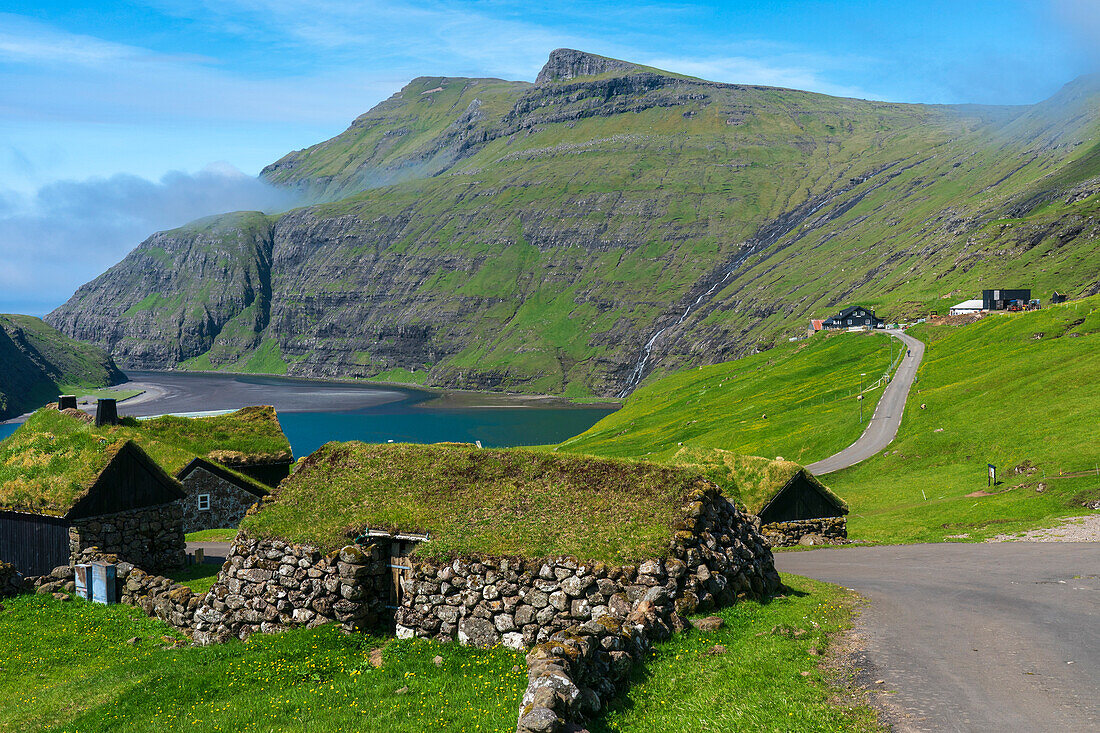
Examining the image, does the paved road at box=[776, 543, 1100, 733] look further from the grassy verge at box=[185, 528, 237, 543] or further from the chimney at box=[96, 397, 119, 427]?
the grassy verge at box=[185, 528, 237, 543]

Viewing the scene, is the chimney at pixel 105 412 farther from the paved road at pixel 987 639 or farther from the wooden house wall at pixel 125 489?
the paved road at pixel 987 639

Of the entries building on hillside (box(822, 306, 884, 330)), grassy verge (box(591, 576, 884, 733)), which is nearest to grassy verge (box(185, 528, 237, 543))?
grassy verge (box(591, 576, 884, 733))

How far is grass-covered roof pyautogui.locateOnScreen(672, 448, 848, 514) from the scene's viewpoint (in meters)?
46.1

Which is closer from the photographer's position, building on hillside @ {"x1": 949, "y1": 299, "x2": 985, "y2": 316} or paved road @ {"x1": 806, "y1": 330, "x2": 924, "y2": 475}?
paved road @ {"x1": 806, "y1": 330, "x2": 924, "y2": 475}

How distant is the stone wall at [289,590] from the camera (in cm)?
2144

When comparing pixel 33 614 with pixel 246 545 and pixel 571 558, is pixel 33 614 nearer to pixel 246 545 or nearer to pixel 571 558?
pixel 246 545

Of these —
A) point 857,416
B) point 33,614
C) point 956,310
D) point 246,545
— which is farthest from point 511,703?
point 956,310

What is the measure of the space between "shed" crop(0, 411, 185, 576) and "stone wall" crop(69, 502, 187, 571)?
0.05m

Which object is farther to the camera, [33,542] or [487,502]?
[33,542]

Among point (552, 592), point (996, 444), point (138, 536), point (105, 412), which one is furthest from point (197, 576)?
point (996, 444)

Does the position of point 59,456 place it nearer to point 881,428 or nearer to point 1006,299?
point 881,428

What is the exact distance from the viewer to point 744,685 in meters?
16.0

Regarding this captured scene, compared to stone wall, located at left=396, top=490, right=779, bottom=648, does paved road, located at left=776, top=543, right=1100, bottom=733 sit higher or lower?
lower

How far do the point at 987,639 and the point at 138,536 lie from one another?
3937cm
